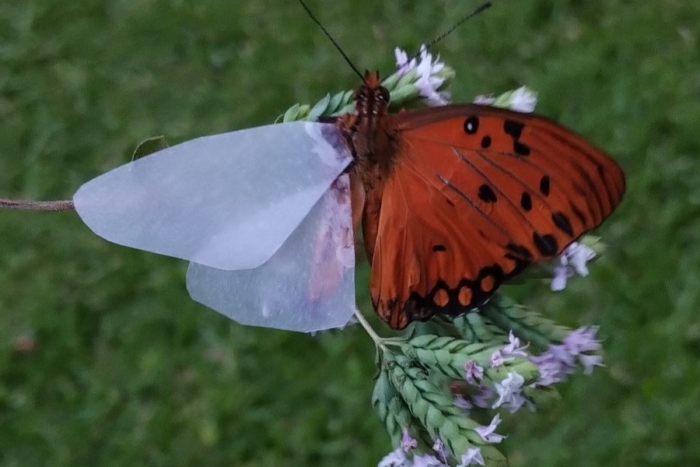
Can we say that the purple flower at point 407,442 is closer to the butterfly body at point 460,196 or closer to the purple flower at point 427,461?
the purple flower at point 427,461

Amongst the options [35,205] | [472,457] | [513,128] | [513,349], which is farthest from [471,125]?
[35,205]

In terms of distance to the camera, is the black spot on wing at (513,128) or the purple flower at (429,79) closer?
the black spot on wing at (513,128)

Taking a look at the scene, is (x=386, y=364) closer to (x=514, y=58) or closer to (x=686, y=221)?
(x=686, y=221)

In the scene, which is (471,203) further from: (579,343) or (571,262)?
(579,343)

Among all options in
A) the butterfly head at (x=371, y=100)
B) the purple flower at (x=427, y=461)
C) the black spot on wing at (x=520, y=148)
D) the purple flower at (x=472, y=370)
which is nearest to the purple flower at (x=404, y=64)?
the butterfly head at (x=371, y=100)

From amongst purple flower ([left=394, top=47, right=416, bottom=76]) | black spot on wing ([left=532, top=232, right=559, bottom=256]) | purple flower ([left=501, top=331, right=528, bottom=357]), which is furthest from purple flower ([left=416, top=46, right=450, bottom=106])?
purple flower ([left=501, top=331, right=528, bottom=357])

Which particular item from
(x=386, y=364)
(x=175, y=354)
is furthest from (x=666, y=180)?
(x=386, y=364)

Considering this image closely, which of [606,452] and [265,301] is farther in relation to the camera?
[606,452]

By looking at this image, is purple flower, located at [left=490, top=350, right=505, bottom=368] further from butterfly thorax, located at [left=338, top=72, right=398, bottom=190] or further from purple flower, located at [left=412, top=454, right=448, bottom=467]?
butterfly thorax, located at [left=338, top=72, right=398, bottom=190]
